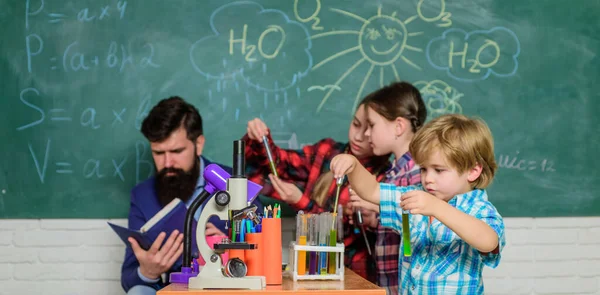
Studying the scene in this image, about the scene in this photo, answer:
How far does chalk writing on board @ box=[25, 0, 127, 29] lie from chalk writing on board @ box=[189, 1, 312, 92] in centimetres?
41

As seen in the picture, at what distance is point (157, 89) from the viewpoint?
3.46 m

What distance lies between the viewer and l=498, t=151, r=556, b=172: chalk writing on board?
354cm

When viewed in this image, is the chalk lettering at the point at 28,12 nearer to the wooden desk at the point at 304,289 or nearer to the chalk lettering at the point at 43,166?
the chalk lettering at the point at 43,166

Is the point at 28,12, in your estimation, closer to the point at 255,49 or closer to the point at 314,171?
the point at 255,49

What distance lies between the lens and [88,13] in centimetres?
348

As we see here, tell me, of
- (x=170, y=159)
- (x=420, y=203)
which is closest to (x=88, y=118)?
(x=170, y=159)

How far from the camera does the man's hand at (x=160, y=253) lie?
277 cm

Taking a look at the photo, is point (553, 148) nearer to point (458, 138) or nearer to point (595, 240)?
point (595, 240)

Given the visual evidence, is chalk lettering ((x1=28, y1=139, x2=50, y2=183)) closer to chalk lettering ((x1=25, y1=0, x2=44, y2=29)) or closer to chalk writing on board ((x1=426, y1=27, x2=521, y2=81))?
chalk lettering ((x1=25, y1=0, x2=44, y2=29))

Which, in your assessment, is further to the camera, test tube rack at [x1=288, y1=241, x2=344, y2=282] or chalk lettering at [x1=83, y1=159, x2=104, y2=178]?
chalk lettering at [x1=83, y1=159, x2=104, y2=178]

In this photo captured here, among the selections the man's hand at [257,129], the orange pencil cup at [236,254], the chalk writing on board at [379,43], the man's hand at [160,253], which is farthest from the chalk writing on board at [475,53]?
the orange pencil cup at [236,254]

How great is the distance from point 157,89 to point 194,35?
1.07ft

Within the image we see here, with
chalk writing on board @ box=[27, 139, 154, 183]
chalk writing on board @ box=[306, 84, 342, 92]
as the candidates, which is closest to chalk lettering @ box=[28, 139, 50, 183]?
chalk writing on board @ box=[27, 139, 154, 183]

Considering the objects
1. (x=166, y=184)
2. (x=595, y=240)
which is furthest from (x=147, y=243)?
(x=595, y=240)
